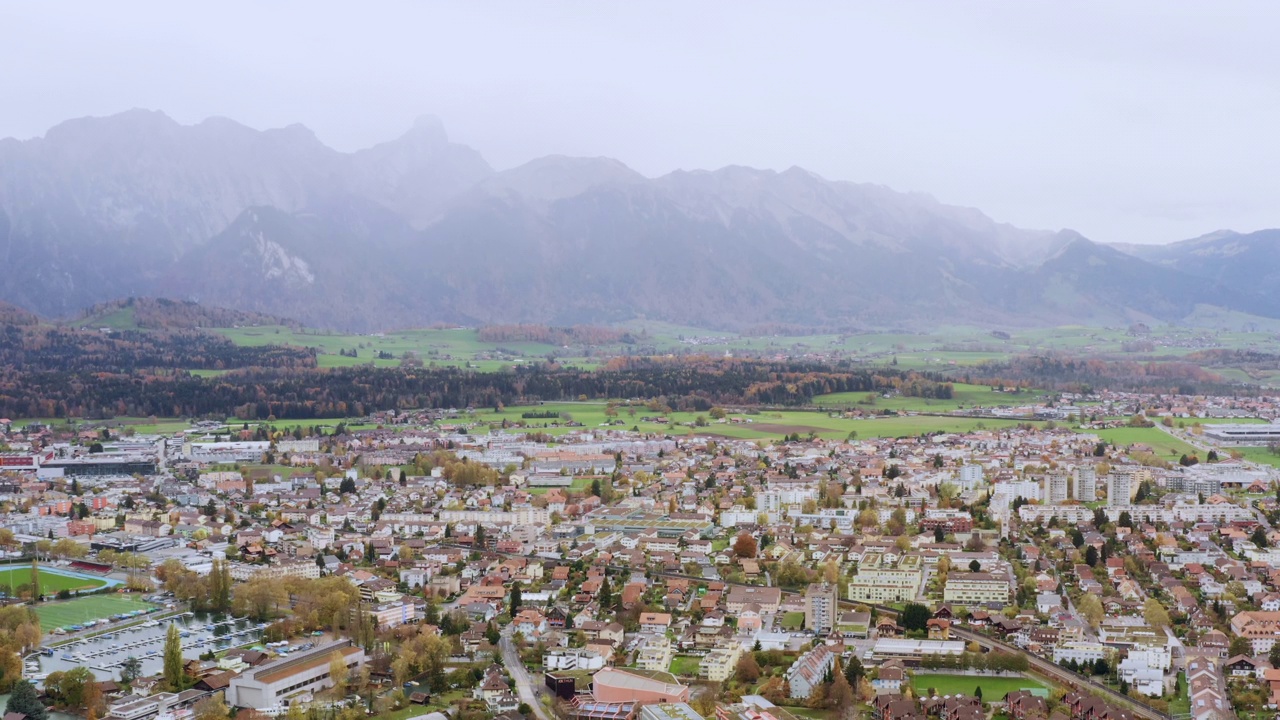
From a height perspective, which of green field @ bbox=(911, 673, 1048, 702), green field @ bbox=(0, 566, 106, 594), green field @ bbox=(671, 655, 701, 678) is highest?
green field @ bbox=(0, 566, 106, 594)

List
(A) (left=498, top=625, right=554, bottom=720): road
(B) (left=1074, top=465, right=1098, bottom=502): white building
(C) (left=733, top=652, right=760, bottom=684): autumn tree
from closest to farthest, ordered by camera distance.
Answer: (A) (left=498, top=625, right=554, bottom=720): road
(C) (left=733, top=652, right=760, bottom=684): autumn tree
(B) (left=1074, top=465, right=1098, bottom=502): white building

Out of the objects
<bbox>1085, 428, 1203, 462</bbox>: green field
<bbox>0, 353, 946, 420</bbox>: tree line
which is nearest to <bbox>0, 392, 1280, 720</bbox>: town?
<bbox>1085, 428, 1203, 462</bbox>: green field

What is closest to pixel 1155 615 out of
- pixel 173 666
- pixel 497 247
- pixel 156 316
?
pixel 173 666

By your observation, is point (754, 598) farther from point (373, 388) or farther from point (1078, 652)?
point (373, 388)

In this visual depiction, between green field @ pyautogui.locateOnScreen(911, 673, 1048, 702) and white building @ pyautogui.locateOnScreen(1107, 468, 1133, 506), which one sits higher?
white building @ pyautogui.locateOnScreen(1107, 468, 1133, 506)

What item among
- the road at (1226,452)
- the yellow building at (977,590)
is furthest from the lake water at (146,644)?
the road at (1226,452)

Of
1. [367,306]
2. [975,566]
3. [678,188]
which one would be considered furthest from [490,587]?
[678,188]

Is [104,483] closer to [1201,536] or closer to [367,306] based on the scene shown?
[1201,536]

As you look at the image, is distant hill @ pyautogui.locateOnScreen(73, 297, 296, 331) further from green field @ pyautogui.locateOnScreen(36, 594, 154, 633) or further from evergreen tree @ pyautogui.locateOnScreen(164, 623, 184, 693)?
evergreen tree @ pyautogui.locateOnScreen(164, 623, 184, 693)

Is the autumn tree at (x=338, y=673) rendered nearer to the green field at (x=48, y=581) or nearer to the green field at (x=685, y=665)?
the green field at (x=685, y=665)
